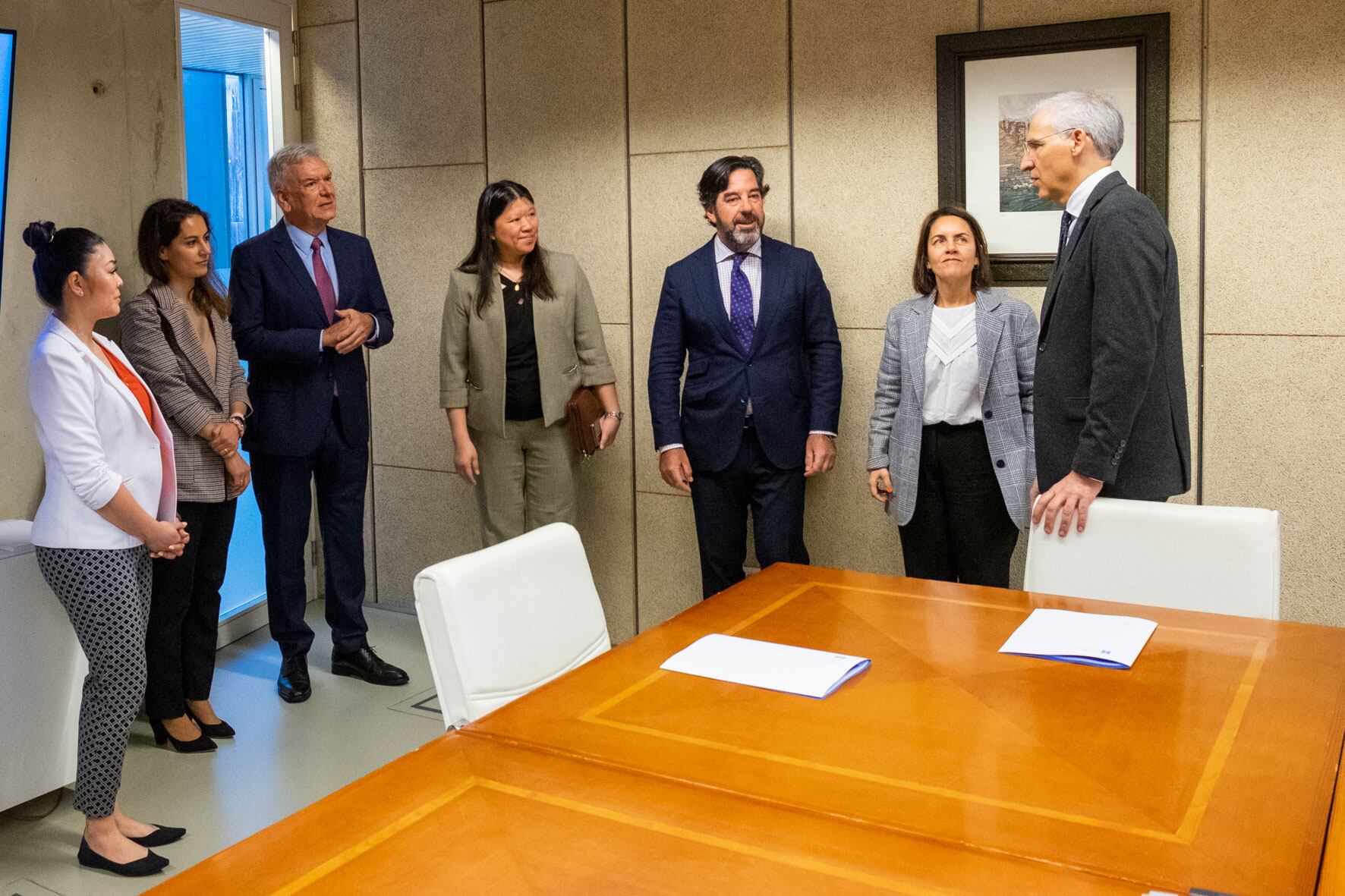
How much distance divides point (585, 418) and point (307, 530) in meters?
1.12

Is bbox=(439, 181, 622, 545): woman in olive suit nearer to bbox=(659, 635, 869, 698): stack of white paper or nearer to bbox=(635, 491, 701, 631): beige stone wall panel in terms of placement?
bbox=(635, 491, 701, 631): beige stone wall panel

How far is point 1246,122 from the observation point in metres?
3.83

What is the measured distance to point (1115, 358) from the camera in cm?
→ 303

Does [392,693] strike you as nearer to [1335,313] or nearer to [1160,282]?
[1160,282]

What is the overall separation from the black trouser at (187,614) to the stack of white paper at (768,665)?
7.36 feet

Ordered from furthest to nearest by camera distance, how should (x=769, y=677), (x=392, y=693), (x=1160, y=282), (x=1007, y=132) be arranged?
(x=392, y=693)
(x=1007, y=132)
(x=1160, y=282)
(x=769, y=677)

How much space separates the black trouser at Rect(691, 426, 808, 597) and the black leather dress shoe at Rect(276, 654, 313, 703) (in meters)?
1.54

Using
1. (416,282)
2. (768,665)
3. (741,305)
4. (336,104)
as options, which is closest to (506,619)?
(768,665)

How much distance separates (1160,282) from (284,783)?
9.51ft

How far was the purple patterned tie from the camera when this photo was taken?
177 inches

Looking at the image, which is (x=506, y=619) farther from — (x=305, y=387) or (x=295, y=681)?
(x=295, y=681)

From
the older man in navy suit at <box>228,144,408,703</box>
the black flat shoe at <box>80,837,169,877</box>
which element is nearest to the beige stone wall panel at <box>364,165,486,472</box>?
the older man in navy suit at <box>228,144,408,703</box>

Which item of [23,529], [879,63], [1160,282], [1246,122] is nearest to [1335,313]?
[1246,122]

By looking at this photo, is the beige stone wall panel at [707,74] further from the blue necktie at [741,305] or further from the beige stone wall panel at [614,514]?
the beige stone wall panel at [614,514]
